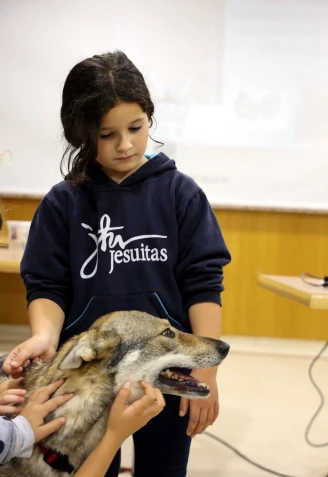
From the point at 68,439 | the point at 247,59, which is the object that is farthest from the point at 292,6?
the point at 68,439

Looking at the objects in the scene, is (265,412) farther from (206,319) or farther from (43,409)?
(43,409)

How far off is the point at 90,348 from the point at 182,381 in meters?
0.24

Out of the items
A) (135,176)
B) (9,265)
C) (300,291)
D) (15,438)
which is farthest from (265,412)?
(15,438)

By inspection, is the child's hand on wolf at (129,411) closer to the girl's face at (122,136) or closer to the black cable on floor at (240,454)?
the girl's face at (122,136)

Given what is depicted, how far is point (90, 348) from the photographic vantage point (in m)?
1.09

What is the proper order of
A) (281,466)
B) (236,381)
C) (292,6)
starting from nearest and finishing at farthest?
1. (281,466)
2. (236,381)
3. (292,6)

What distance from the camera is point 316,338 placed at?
3.89 metres

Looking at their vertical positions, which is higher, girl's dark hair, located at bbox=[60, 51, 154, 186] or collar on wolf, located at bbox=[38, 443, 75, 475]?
girl's dark hair, located at bbox=[60, 51, 154, 186]

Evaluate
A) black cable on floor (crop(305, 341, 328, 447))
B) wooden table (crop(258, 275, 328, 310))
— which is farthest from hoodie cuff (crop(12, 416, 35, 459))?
black cable on floor (crop(305, 341, 328, 447))

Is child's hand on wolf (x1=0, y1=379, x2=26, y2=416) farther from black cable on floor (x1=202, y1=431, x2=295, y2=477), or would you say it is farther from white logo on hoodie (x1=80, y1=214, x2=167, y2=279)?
black cable on floor (x1=202, y1=431, x2=295, y2=477)

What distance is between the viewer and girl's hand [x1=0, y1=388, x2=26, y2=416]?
3.72ft

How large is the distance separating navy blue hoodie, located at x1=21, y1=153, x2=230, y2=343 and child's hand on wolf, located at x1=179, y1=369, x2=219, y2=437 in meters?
0.14

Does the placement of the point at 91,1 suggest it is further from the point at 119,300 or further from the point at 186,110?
the point at 119,300

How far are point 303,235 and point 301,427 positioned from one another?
155cm
